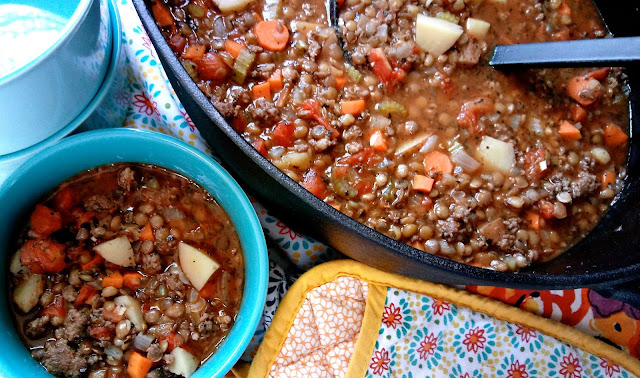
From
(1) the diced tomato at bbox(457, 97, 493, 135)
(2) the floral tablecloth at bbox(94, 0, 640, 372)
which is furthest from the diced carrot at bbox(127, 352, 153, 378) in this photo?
(1) the diced tomato at bbox(457, 97, 493, 135)

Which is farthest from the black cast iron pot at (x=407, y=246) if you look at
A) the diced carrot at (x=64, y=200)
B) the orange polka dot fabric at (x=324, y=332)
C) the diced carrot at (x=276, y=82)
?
the diced carrot at (x=64, y=200)

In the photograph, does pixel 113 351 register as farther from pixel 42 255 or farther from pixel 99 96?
pixel 99 96

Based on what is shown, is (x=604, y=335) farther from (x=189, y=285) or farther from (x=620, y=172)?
(x=189, y=285)

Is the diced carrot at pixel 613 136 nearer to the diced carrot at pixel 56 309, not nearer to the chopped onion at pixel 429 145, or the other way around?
the chopped onion at pixel 429 145

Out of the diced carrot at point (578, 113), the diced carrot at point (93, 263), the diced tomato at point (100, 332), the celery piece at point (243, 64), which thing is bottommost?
the diced tomato at point (100, 332)

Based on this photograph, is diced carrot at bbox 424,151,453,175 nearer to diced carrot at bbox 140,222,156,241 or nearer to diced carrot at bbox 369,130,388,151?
diced carrot at bbox 369,130,388,151
